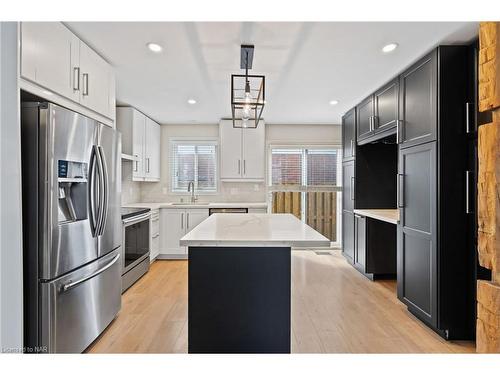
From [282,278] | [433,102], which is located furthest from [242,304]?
[433,102]

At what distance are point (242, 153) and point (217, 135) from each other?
65 cm

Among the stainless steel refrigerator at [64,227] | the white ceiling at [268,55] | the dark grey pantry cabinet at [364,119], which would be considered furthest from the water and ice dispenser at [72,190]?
the dark grey pantry cabinet at [364,119]

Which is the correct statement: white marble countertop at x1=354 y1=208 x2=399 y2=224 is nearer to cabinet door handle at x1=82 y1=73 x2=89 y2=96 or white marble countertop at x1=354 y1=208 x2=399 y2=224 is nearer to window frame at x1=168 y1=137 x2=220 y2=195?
window frame at x1=168 y1=137 x2=220 y2=195

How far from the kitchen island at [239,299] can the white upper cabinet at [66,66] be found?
1.31m

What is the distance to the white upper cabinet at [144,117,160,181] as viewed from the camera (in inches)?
188

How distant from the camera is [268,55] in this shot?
101 inches

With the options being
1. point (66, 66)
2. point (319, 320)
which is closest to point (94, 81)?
point (66, 66)

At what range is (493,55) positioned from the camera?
1.78ft

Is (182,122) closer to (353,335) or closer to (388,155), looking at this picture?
(388,155)

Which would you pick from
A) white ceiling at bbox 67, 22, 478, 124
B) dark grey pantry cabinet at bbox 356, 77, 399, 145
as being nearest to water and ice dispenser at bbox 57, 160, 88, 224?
white ceiling at bbox 67, 22, 478, 124

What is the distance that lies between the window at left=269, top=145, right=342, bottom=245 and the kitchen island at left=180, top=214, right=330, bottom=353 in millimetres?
3801

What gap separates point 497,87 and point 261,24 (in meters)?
1.79

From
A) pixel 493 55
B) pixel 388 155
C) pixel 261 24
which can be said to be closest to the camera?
pixel 493 55

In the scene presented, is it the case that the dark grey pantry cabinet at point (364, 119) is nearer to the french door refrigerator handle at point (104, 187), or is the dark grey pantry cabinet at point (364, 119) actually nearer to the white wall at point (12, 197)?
the french door refrigerator handle at point (104, 187)
